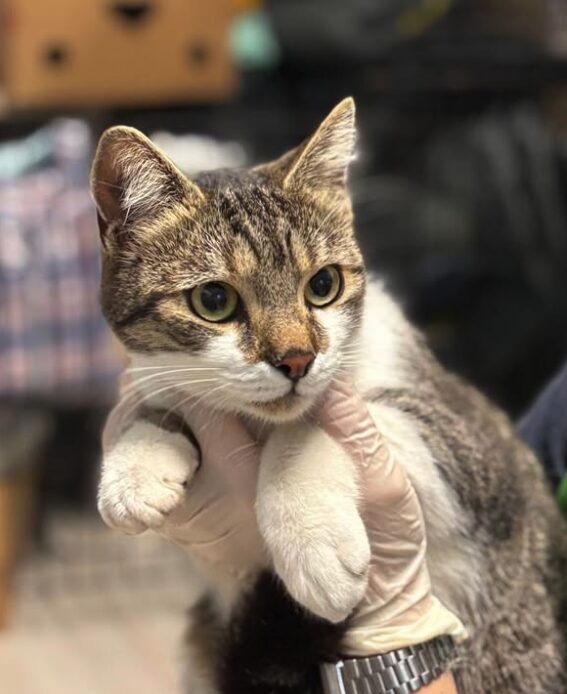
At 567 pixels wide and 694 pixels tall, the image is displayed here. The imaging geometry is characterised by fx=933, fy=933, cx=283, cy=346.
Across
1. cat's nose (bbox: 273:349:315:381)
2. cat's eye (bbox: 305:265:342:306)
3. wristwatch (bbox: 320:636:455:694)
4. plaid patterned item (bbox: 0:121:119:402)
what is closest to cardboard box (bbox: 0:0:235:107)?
plaid patterned item (bbox: 0:121:119:402)

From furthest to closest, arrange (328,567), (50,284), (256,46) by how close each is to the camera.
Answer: (256,46)
(50,284)
(328,567)

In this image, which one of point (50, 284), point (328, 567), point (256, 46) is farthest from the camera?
point (256, 46)

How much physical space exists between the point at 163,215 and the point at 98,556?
1.77 meters

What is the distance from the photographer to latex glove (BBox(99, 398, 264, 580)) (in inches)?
38.4

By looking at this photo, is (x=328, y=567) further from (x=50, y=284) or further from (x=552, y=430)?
(x=50, y=284)

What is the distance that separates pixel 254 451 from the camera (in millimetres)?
985

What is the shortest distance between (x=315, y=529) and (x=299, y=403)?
12 cm

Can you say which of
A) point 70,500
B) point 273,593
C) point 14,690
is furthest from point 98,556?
point 273,593

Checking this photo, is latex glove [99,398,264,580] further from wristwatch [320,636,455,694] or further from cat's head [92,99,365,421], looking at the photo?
wristwatch [320,636,455,694]

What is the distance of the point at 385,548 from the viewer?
990 millimetres

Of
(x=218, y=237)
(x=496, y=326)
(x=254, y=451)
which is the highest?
(x=218, y=237)

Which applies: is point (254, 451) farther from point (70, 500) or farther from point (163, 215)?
point (70, 500)

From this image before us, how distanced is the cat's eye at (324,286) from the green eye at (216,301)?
8 centimetres

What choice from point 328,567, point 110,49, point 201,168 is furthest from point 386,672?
point 110,49
